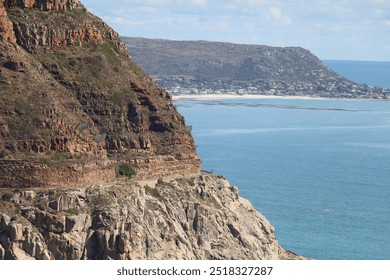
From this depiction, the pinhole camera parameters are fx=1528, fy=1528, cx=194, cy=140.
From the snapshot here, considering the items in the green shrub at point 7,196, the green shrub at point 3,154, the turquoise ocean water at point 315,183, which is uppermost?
the green shrub at point 3,154

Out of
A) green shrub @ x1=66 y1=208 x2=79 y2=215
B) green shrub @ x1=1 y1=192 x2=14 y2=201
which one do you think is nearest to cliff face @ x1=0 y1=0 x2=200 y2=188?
green shrub @ x1=1 y1=192 x2=14 y2=201

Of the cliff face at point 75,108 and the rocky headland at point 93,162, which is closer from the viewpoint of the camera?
the rocky headland at point 93,162

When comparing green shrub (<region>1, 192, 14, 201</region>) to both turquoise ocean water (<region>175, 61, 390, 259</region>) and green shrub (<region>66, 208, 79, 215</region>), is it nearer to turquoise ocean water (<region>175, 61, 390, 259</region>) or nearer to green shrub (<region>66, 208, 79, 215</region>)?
green shrub (<region>66, 208, 79, 215</region>)

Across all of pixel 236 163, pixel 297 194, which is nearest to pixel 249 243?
pixel 297 194

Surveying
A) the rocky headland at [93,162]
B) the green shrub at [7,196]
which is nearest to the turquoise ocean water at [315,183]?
the rocky headland at [93,162]

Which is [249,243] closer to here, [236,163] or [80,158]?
[80,158]

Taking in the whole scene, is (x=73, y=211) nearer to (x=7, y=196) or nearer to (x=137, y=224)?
(x=7, y=196)

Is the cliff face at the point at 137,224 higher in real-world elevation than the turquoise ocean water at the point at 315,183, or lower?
higher

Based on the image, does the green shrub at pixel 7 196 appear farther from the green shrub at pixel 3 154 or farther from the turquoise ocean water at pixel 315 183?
the turquoise ocean water at pixel 315 183
